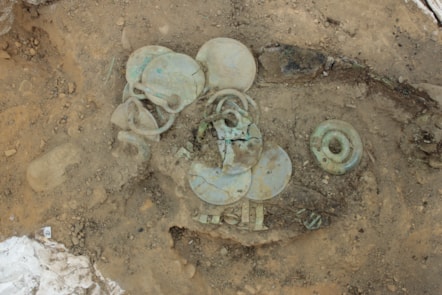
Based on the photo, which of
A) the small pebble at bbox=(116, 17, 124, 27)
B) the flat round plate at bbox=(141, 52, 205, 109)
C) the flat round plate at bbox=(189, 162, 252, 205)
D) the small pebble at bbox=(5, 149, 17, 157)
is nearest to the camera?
the flat round plate at bbox=(189, 162, 252, 205)

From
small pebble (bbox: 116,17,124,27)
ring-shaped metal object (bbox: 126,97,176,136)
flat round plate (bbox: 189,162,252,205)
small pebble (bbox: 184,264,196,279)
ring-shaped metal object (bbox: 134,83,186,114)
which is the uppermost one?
small pebble (bbox: 116,17,124,27)

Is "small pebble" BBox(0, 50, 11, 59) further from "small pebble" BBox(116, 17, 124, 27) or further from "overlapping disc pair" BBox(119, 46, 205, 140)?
"overlapping disc pair" BBox(119, 46, 205, 140)

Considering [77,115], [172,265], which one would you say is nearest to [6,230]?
[77,115]

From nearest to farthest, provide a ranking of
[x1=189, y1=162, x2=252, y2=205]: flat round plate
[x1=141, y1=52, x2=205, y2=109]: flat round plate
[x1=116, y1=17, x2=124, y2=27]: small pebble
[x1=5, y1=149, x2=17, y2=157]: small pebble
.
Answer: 1. [x1=189, y1=162, x2=252, y2=205]: flat round plate
2. [x1=141, y1=52, x2=205, y2=109]: flat round plate
3. [x1=5, y1=149, x2=17, y2=157]: small pebble
4. [x1=116, y1=17, x2=124, y2=27]: small pebble

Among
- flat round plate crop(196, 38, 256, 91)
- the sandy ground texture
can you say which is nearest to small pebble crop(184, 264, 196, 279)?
the sandy ground texture

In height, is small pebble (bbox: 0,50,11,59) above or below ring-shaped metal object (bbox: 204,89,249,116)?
below

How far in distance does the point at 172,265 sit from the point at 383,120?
8.21 feet

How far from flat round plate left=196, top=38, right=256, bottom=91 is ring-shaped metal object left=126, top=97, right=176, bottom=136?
541 millimetres

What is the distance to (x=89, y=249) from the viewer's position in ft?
14.2

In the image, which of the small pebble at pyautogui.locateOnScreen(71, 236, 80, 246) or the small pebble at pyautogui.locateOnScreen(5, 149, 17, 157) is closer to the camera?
the small pebble at pyautogui.locateOnScreen(71, 236, 80, 246)

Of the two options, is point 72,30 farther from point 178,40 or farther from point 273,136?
point 273,136

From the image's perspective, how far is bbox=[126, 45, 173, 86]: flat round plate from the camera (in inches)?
176

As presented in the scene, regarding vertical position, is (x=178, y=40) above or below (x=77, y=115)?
above

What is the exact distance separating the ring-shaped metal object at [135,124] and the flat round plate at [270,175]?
2.99 ft
